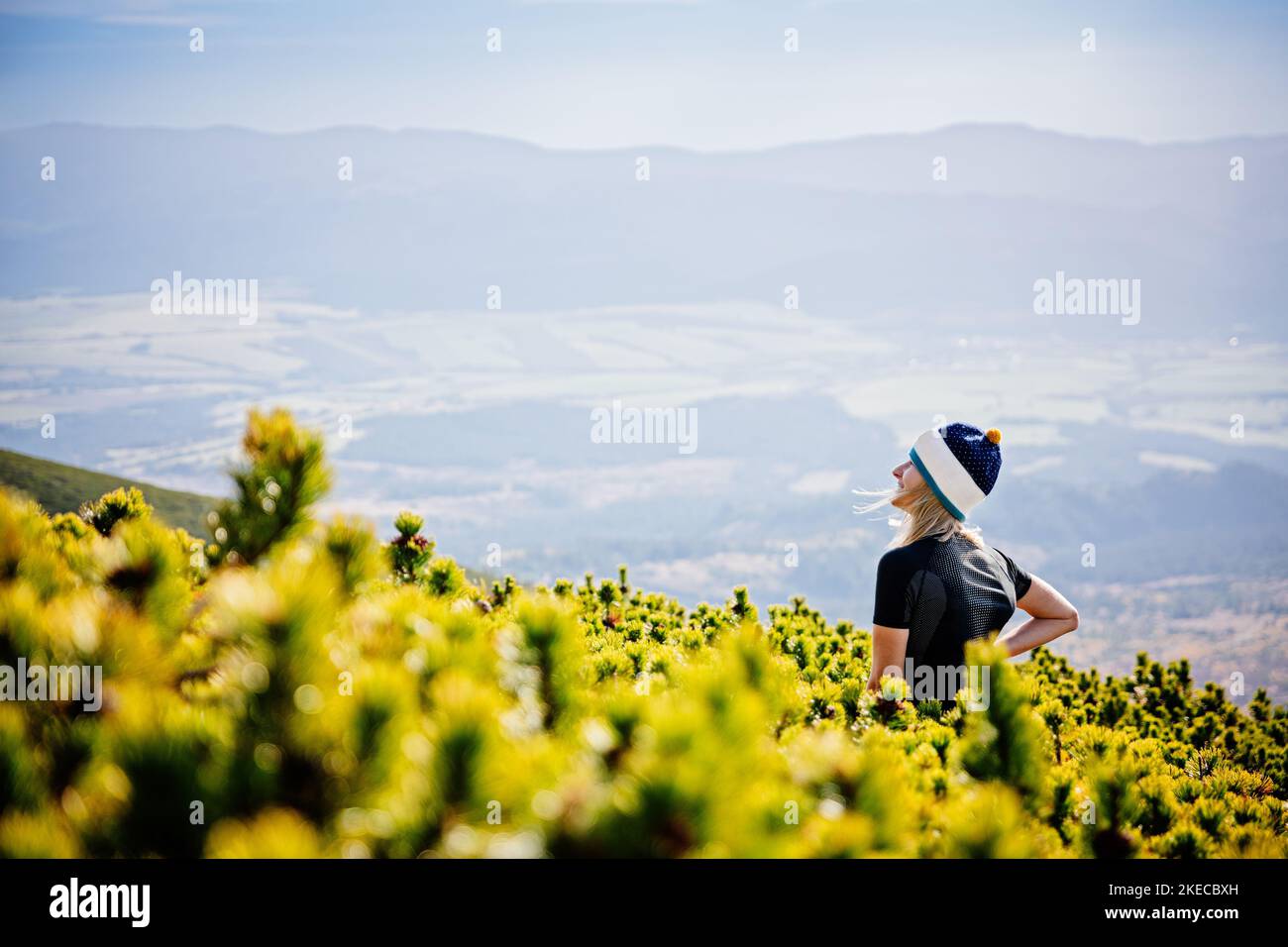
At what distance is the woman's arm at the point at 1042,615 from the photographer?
656cm

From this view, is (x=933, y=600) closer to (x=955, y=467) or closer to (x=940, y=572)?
(x=940, y=572)

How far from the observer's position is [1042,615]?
6723 millimetres

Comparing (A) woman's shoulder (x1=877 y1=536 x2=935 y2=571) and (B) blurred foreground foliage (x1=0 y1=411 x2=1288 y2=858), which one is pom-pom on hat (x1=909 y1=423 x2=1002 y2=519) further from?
(B) blurred foreground foliage (x1=0 y1=411 x2=1288 y2=858)

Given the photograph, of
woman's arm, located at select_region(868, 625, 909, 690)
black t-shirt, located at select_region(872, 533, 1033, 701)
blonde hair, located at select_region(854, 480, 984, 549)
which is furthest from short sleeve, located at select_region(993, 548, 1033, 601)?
woman's arm, located at select_region(868, 625, 909, 690)

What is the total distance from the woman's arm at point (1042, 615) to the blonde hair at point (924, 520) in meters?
0.65

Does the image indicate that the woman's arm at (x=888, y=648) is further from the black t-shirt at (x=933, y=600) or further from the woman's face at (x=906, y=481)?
the woman's face at (x=906, y=481)

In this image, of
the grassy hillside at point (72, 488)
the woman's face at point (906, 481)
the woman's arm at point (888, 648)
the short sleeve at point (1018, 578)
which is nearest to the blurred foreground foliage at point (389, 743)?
the woman's arm at point (888, 648)

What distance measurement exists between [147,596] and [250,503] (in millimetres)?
492

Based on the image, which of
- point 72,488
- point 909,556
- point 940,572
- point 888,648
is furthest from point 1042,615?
point 72,488

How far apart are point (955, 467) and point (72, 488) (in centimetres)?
6330

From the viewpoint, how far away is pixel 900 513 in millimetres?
6555
